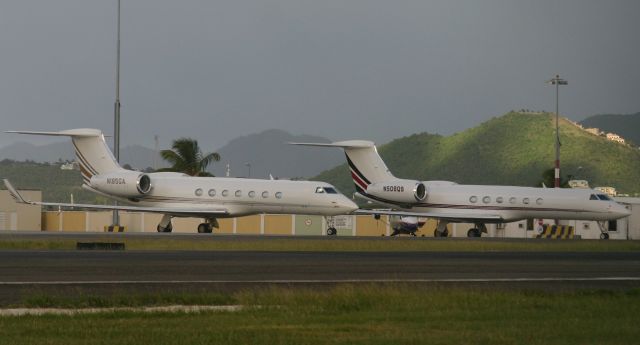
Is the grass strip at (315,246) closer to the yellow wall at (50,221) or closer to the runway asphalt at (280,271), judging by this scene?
the runway asphalt at (280,271)

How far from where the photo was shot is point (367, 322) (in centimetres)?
1434

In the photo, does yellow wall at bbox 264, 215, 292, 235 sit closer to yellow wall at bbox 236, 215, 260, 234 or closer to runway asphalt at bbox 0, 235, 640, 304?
yellow wall at bbox 236, 215, 260, 234

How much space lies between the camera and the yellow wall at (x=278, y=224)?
7200cm

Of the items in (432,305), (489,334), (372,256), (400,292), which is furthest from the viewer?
(372,256)

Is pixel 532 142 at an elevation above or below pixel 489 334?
above

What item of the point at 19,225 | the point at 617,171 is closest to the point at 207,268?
the point at 19,225

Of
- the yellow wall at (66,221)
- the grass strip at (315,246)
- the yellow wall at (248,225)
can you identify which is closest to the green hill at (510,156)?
the yellow wall at (248,225)

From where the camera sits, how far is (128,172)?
58.8 m

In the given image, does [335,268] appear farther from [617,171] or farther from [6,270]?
[617,171]

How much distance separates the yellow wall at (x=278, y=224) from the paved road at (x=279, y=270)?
3786cm

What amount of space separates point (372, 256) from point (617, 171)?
380ft

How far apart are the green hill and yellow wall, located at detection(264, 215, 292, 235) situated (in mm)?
73237

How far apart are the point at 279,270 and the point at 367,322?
10.8m

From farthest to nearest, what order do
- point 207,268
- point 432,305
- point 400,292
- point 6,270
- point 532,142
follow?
point 532,142
point 207,268
point 6,270
point 400,292
point 432,305
